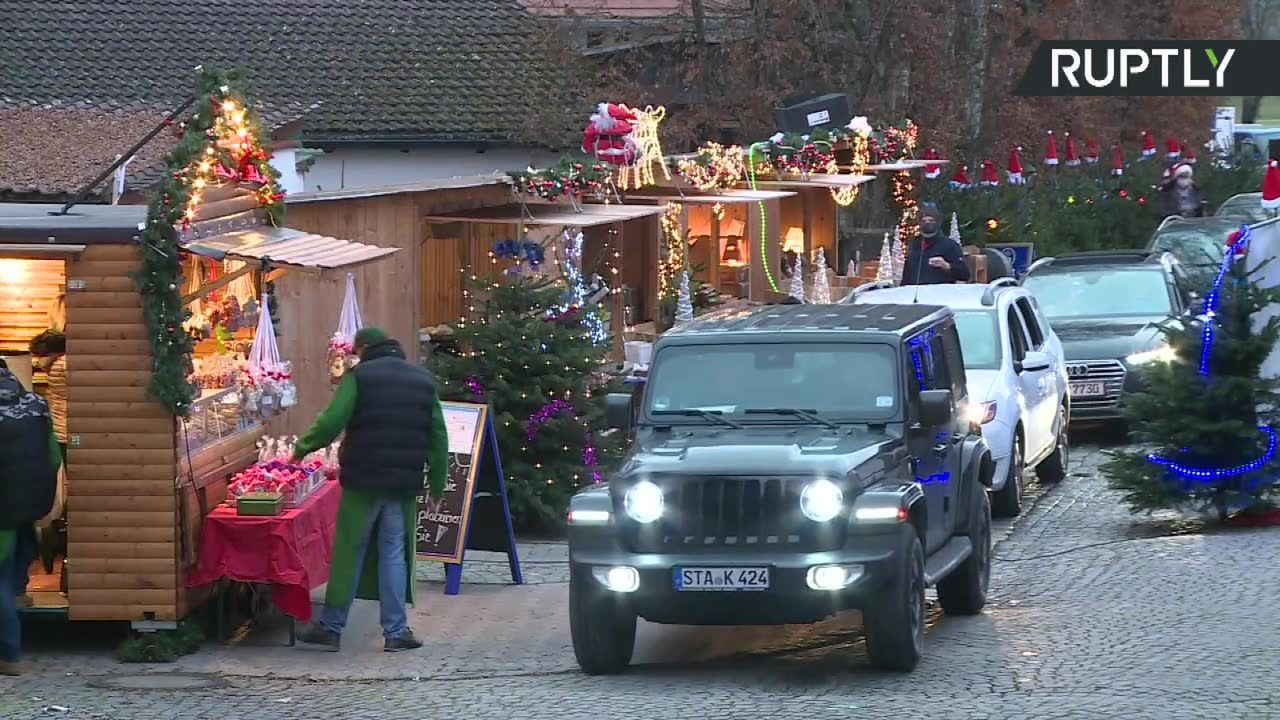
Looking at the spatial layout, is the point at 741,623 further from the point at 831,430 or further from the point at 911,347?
the point at 911,347

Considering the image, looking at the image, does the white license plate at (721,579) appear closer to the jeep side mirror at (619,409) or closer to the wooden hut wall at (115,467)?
the jeep side mirror at (619,409)

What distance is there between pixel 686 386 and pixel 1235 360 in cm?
507

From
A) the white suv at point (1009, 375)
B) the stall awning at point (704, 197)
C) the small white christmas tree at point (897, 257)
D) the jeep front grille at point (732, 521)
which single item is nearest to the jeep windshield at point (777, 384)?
the jeep front grille at point (732, 521)

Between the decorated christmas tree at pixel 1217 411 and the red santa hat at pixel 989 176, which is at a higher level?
the red santa hat at pixel 989 176

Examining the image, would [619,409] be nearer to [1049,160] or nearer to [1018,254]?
[1018,254]

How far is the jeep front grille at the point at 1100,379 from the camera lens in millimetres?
19031

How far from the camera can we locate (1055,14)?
1764 inches

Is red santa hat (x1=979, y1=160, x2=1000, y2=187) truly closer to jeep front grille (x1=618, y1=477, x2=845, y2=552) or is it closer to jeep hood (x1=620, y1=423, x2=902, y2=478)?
jeep hood (x1=620, y1=423, x2=902, y2=478)

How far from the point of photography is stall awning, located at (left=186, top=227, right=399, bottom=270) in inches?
423

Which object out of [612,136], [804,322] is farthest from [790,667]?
[612,136]

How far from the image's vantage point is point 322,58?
32969 millimetres

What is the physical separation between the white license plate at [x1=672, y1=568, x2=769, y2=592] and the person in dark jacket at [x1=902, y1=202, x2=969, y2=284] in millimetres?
10897

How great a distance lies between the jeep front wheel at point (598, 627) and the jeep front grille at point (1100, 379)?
9.93 meters

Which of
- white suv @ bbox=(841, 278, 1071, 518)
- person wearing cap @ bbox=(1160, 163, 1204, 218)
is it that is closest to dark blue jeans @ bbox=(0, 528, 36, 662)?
white suv @ bbox=(841, 278, 1071, 518)
